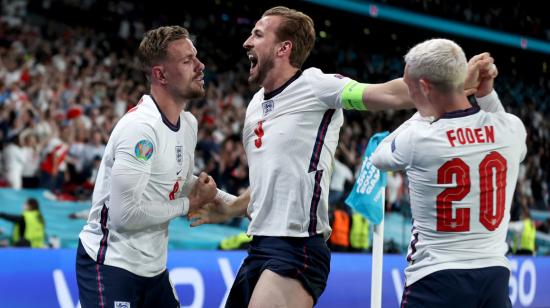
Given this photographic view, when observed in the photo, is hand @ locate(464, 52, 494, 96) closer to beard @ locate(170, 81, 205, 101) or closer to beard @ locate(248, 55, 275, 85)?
beard @ locate(248, 55, 275, 85)

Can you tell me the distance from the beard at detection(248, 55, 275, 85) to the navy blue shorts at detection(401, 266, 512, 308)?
1.46m

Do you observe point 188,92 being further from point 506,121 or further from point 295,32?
point 506,121

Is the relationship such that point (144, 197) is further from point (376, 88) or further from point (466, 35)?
point (466, 35)

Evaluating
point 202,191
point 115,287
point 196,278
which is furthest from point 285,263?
point 196,278

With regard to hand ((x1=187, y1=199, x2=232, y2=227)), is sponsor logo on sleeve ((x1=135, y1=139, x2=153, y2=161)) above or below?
→ above

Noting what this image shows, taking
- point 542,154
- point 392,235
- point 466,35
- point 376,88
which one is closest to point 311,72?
point 376,88

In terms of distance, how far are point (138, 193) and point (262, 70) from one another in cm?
96

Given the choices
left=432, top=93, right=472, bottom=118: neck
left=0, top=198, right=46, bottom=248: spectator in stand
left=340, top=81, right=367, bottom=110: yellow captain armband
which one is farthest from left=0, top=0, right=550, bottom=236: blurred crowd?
left=432, top=93, right=472, bottom=118: neck

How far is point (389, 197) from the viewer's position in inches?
538

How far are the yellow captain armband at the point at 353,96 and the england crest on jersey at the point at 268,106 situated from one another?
0.44 meters

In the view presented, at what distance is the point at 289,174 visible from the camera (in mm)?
3895

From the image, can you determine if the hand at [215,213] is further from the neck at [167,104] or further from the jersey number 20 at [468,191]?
the jersey number 20 at [468,191]

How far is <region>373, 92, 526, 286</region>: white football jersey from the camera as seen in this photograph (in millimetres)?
3334

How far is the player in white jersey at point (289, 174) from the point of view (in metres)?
3.87
